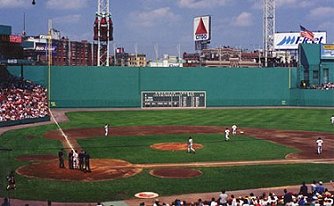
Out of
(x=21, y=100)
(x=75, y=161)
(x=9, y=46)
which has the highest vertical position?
(x=9, y=46)

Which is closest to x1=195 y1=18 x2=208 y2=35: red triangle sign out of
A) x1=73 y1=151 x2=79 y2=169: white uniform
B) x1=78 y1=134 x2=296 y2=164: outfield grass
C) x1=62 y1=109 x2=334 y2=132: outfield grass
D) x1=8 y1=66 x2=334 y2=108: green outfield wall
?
x1=8 y1=66 x2=334 y2=108: green outfield wall

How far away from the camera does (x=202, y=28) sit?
315 ft

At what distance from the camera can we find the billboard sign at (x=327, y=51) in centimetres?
8206

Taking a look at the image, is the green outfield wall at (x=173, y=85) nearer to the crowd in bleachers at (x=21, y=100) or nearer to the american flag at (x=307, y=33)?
the crowd in bleachers at (x=21, y=100)

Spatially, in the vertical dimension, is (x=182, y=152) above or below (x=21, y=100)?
below

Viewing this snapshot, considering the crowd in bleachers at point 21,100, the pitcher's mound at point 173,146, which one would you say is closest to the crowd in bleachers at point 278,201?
the pitcher's mound at point 173,146

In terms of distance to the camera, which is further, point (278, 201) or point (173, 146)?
point (173, 146)

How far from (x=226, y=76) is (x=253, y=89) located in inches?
206

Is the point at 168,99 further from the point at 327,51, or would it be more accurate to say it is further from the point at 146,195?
the point at 146,195

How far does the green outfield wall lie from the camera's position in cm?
7456

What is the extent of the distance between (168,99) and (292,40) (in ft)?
115

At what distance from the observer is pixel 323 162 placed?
3136 cm

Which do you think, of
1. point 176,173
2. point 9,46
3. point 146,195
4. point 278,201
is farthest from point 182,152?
point 9,46

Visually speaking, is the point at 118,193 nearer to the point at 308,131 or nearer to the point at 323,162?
the point at 323,162
